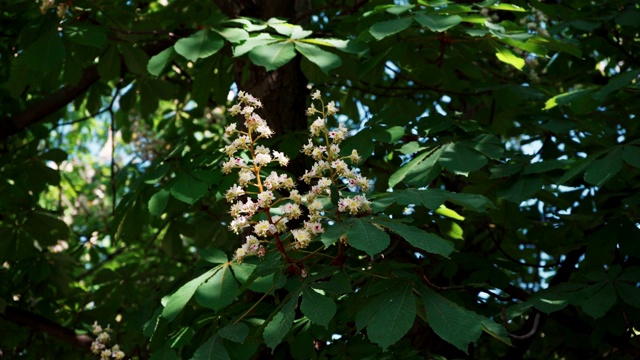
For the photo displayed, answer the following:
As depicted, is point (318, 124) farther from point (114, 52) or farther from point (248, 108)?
point (114, 52)

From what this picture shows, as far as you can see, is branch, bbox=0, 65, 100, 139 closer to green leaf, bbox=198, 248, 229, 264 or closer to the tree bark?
the tree bark

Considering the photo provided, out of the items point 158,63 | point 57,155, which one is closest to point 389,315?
point 158,63

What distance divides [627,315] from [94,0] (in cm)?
229

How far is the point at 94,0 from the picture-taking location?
302 centimetres

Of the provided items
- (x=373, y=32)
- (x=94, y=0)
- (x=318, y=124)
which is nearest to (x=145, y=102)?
(x=94, y=0)

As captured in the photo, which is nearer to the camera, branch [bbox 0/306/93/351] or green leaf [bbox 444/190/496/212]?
green leaf [bbox 444/190/496/212]

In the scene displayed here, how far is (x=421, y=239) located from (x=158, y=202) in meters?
1.05

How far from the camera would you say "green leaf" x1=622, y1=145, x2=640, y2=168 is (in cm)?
217

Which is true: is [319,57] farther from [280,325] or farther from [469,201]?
[280,325]

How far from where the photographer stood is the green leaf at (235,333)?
190 centimetres

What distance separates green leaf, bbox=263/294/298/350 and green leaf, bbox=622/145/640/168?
3.45 feet

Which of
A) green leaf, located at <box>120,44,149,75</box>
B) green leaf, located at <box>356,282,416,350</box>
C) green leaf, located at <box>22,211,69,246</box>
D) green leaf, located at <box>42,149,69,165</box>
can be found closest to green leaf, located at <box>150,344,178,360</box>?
green leaf, located at <box>356,282,416,350</box>

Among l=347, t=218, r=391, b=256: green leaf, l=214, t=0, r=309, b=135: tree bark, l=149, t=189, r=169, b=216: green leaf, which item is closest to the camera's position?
l=347, t=218, r=391, b=256: green leaf

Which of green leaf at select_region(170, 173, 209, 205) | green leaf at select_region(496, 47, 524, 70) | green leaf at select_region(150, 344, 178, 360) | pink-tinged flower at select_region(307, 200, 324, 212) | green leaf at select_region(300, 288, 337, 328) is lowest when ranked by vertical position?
green leaf at select_region(150, 344, 178, 360)
